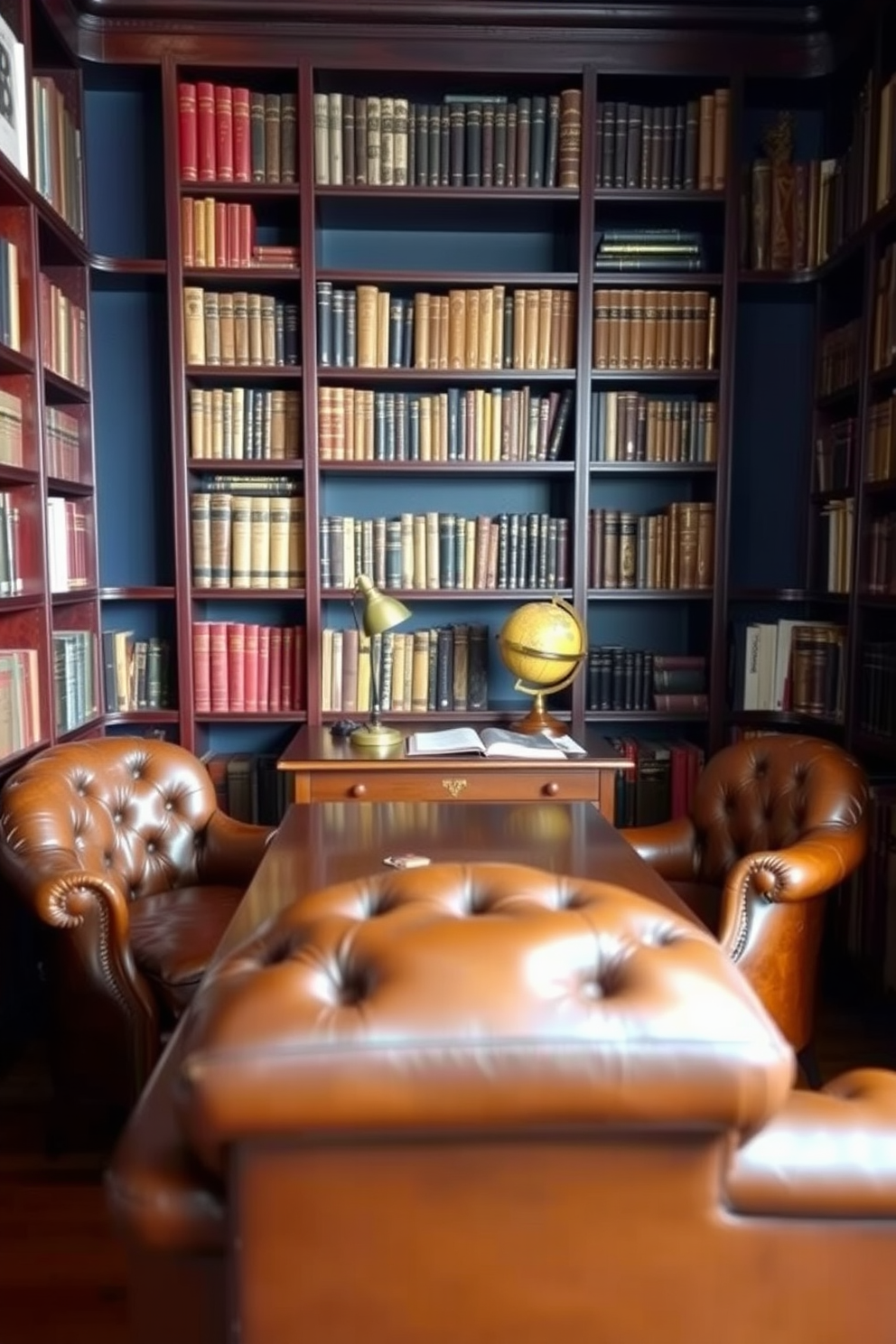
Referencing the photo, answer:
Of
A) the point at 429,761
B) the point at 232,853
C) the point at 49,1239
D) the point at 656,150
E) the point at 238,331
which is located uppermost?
the point at 656,150

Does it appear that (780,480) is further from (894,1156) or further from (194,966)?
(894,1156)

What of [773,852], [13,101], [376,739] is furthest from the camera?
[376,739]

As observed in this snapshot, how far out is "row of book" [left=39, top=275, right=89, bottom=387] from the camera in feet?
8.74

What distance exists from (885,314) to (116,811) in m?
2.35

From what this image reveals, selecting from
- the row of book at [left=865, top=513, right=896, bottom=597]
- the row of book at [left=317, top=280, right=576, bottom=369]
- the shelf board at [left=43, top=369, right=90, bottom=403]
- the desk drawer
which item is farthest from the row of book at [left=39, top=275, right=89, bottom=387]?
the row of book at [left=865, top=513, right=896, bottom=597]

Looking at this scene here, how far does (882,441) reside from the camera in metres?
2.64

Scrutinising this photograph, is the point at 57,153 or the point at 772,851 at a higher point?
the point at 57,153

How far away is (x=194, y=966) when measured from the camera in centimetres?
Answer: 199

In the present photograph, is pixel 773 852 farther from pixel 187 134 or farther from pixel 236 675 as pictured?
pixel 187 134

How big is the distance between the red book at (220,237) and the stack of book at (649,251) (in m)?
1.11

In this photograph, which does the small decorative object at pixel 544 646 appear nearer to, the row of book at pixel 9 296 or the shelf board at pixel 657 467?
the shelf board at pixel 657 467

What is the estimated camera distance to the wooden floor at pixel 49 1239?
170cm

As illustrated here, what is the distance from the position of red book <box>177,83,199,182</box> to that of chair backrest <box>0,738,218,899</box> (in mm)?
1674

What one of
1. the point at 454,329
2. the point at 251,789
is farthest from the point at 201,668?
the point at 454,329
